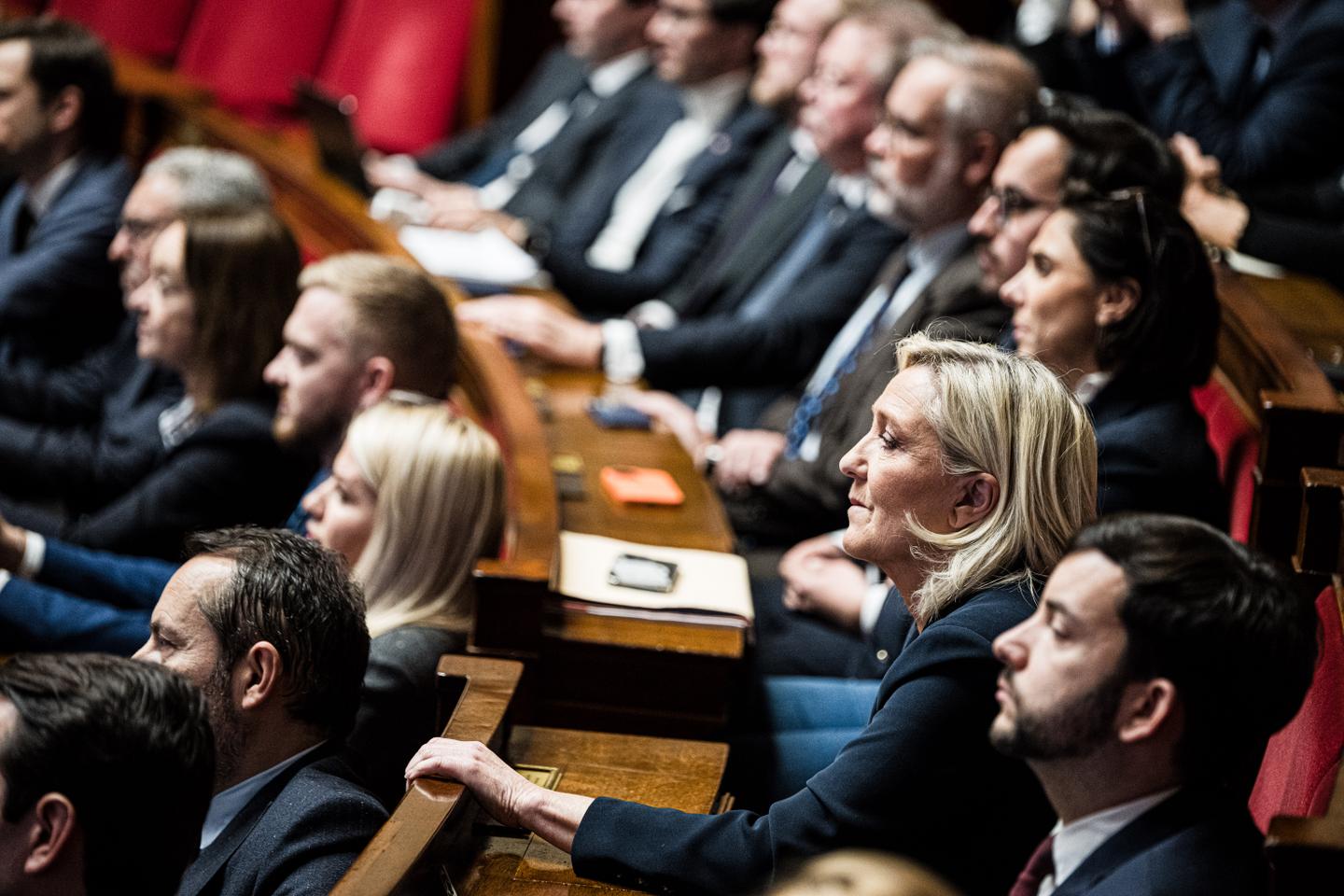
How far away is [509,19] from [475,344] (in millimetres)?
2307

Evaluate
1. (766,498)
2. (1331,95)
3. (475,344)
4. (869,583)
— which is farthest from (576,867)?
(1331,95)

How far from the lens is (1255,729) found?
3.10 ft

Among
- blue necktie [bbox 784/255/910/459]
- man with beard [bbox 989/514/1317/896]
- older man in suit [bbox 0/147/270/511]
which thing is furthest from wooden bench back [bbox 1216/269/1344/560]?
older man in suit [bbox 0/147/270/511]

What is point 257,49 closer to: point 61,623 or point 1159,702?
point 61,623

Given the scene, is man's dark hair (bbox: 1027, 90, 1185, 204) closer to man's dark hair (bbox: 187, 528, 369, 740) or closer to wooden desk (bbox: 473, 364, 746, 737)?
wooden desk (bbox: 473, 364, 746, 737)

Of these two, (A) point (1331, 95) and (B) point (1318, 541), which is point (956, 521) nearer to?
(B) point (1318, 541)

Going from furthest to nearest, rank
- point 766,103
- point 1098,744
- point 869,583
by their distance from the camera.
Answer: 1. point 766,103
2. point 869,583
3. point 1098,744

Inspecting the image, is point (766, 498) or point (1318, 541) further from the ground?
point (1318, 541)

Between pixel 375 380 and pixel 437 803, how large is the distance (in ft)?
2.95

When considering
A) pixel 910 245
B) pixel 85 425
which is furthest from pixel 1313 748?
pixel 85 425

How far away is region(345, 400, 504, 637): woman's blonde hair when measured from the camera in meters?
1.55

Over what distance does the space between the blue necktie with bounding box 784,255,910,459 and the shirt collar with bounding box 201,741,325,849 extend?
1.10 metres

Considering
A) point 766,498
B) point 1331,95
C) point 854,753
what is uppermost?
point 854,753

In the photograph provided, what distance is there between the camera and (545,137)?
12.4 feet
